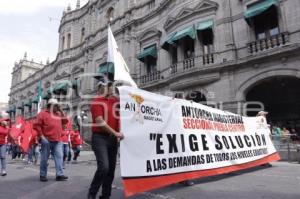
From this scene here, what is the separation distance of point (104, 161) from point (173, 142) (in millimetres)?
1418

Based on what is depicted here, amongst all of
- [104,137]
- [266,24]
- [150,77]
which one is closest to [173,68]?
[150,77]

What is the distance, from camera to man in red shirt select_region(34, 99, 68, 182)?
18.3 ft

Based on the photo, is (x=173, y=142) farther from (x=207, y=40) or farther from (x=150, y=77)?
(x=150, y=77)

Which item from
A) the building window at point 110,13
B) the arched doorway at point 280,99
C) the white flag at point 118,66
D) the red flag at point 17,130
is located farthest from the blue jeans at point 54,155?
the building window at point 110,13

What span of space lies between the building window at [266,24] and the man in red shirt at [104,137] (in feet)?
39.1

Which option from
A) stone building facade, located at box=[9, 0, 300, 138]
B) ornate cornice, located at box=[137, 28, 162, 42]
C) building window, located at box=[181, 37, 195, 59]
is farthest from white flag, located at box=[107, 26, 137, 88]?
ornate cornice, located at box=[137, 28, 162, 42]

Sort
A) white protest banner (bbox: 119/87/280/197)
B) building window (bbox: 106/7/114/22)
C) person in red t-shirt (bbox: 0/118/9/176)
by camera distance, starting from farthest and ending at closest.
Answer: building window (bbox: 106/7/114/22) → person in red t-shirt (bbox: 0/118/9/176) → white protest banner (bbox: 119/87/280/197)

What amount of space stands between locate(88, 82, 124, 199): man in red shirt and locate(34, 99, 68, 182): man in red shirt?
2267mm

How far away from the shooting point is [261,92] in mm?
16141

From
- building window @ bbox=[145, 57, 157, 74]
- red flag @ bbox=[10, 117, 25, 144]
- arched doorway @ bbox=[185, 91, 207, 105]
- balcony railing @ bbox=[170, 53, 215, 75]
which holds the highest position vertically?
building window @ bbox=[145, 57, 157, 74]

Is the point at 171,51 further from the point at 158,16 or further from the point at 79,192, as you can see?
the point at 79,192

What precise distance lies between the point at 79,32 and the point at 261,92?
2101 centimetres

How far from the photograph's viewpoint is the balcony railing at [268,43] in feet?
40.4

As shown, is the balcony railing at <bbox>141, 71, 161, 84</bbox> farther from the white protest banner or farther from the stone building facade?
the white protest banner
